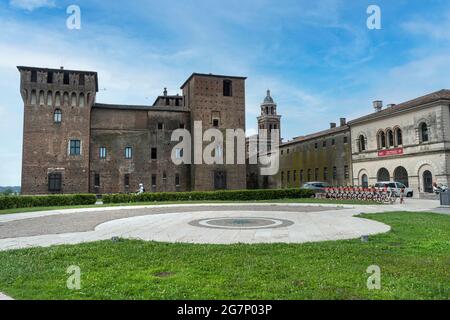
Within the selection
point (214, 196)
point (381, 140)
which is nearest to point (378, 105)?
point (381, 140)

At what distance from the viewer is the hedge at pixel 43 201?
24.1 meters

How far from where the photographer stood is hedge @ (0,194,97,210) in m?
24.1

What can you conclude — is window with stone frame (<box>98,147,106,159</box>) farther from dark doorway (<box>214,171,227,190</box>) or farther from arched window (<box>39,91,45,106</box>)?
dark doorway (<box>214,171,227,190</box>)

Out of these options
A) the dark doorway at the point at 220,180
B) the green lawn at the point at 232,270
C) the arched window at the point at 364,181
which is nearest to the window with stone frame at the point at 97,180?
the dark doorway at the point at 220,180

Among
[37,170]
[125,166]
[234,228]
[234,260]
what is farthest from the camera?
[125,166]

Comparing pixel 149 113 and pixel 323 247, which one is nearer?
pixel 323 247

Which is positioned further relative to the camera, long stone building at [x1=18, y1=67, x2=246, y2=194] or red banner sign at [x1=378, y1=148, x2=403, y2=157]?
long stone building at [x1=18, y1=67, x2=246, y2=194]

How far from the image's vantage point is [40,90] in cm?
4038

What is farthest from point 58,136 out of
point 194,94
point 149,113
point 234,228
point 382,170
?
point 382,170

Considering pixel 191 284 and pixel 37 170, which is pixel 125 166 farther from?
pixel 191 284

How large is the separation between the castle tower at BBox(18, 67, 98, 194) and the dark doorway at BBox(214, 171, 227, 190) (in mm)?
15207

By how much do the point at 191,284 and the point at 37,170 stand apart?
40.1m

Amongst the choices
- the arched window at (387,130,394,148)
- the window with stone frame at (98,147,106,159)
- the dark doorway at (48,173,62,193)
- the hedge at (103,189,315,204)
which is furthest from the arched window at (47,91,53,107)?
the arched window at (387,130,394,148)

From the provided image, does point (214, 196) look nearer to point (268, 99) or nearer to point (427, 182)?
point (427, 182)
